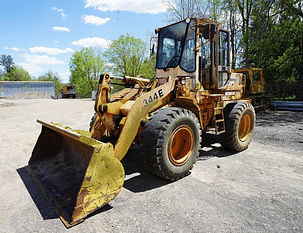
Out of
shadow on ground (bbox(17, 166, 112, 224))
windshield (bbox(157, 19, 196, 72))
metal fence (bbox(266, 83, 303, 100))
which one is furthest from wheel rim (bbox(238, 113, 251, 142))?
metal fence (bbox(266, 83, 303, 100))

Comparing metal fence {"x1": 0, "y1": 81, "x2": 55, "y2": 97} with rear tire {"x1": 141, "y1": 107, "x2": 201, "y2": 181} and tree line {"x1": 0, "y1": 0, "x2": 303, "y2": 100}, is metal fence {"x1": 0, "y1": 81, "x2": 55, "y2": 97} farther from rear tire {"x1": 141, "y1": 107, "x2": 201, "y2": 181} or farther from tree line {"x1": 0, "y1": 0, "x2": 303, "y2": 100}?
rear tire {"x1": 141, "y1": 107, "x2": 201, "y2": 181}

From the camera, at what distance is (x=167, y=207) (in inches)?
119

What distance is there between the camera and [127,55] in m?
34.6

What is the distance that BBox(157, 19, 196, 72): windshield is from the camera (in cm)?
490

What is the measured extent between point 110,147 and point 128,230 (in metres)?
1.05

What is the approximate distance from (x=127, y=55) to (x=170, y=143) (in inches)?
1290

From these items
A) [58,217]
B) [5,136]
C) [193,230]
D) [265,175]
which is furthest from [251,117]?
[5,136]

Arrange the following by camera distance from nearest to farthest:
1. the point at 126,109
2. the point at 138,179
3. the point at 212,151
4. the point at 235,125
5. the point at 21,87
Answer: the point at 138,179
the point at 126,109
the point at 235,125
the point at 212,151
the point at 21,87

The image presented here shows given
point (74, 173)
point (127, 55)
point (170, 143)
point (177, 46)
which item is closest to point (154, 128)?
point (170, 143)

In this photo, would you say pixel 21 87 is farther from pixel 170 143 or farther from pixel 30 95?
pixel 170 143

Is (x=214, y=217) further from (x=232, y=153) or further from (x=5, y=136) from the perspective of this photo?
(x=5, y=136)

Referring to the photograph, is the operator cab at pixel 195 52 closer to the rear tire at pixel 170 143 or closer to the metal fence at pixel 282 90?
the rear tire at pixel 170 143

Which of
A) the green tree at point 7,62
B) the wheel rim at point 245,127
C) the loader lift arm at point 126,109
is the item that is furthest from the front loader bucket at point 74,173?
the green tree at point 7,62

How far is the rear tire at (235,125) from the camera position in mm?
5270
